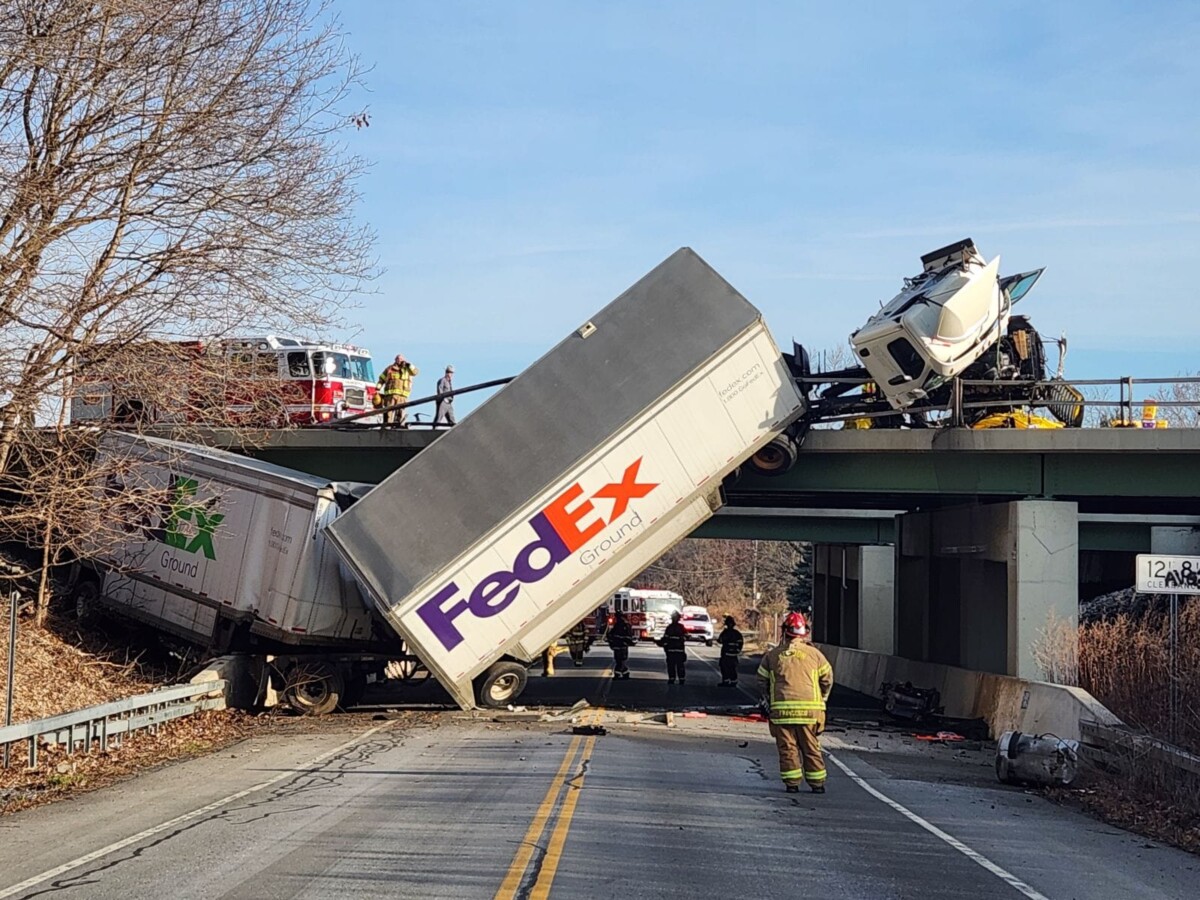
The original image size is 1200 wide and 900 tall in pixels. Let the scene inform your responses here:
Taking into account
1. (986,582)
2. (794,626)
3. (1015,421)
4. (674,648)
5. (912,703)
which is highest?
(1015,421)

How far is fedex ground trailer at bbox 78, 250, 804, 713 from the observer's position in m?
18.0

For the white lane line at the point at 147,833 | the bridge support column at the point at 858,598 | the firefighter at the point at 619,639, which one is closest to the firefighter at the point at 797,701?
the white lane line at the point at 147,833

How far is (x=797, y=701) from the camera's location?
1284cm

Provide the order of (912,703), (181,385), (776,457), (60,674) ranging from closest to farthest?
(181,385), (60,674), (776,457), (912,703)

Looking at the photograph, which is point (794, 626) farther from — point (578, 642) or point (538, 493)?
point (578, 642)

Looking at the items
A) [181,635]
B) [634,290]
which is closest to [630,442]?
[634,290]

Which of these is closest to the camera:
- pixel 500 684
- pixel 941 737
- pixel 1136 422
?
pixel 941 737

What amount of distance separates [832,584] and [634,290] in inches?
1162

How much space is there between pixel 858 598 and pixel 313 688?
75.7ft

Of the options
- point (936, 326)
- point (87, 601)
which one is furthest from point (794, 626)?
point (87, 601)

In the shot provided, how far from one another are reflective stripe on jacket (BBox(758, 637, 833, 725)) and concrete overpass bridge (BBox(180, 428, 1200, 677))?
33.6 ft

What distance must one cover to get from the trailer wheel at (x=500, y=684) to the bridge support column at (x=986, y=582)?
26.8ft

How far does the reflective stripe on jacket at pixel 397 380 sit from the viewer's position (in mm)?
26609

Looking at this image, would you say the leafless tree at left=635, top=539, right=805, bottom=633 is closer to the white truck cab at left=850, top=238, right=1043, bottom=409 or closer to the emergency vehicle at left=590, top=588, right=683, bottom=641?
the emergency vehicle at left=590, top=588, right=683, bottom=641
